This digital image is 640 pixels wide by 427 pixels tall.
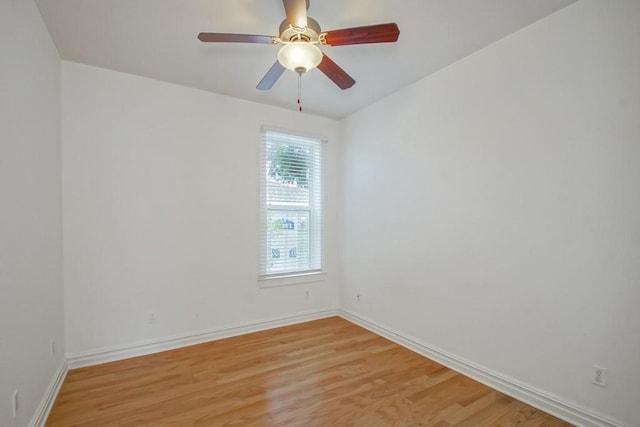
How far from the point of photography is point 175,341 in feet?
9.98

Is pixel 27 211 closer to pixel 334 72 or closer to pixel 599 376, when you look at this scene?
pixel 334 72

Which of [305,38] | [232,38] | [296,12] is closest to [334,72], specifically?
[305,38]

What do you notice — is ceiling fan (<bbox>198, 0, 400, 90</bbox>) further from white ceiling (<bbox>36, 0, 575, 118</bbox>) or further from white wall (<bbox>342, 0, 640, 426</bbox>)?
white wall (<bbox>342, 0, 640, 426</bbox>)

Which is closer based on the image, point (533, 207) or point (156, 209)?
point (533, 207)

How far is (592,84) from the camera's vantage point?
187 cm

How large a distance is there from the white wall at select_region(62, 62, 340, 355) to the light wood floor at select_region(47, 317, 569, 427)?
0.43 metres

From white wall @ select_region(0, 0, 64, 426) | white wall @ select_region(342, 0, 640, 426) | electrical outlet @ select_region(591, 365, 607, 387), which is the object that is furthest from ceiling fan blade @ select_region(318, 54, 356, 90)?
electrical outlet @ select_region(591, 365, 607, 387)

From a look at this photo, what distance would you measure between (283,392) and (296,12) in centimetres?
251

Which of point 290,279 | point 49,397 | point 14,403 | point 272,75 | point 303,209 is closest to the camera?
point 14,403

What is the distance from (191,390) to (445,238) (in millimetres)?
2429

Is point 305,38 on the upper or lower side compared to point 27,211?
upper

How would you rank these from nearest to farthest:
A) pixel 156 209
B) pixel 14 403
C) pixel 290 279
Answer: pixel 14 403, pixel 156 209, pixel 290 279

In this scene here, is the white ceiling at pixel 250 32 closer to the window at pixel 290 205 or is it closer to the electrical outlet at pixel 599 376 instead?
the window at pixel 290 205

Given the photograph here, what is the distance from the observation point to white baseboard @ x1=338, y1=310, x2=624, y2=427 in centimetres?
185
